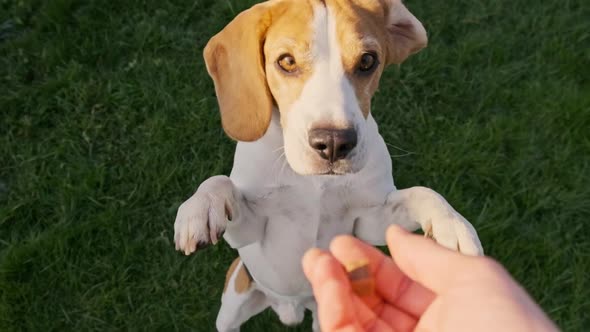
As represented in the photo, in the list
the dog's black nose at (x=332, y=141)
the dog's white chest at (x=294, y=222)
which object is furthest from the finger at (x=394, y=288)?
the dog's white chest at (x=294, y=222)

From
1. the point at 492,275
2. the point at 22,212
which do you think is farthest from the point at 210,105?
the point at 492,275

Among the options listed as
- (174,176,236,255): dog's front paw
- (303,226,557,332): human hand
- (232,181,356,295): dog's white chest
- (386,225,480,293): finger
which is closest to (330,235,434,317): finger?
(303,226,557,332): human hand

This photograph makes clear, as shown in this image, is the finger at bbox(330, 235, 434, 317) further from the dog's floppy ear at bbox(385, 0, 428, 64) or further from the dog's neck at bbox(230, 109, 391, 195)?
the dog's floppy ear at bbox(385, 0, 428, 64)

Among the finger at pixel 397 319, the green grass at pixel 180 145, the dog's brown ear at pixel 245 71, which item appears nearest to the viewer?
the finger at pixel 397 319

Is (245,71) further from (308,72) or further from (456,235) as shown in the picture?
(456,235)

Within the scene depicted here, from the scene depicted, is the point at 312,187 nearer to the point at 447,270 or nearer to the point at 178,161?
the point at 447,270

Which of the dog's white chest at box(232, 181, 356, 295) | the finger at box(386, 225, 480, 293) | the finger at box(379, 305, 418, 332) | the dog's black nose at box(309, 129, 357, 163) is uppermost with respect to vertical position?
the dog's black nose at box(309, 129, 357, 163)

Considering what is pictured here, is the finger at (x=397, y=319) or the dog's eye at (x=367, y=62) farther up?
the dog's eye at (x=367, y=62)

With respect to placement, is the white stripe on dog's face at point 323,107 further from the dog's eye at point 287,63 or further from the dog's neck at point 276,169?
the dog's neck at point 276,169
